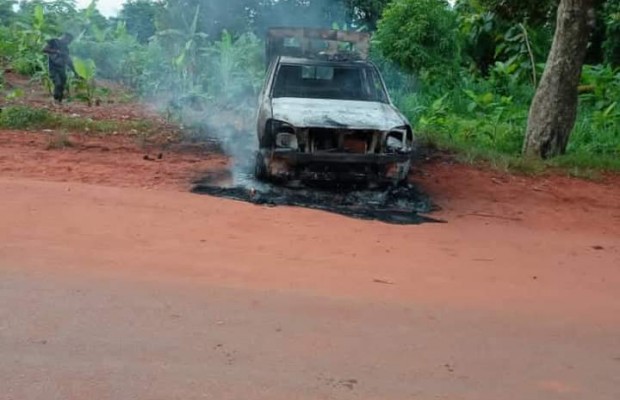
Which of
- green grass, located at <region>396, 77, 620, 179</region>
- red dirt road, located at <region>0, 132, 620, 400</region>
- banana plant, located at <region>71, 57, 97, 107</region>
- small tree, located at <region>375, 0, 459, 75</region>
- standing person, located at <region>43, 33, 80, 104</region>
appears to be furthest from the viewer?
small tree, located at <region>375, 0, 459, 75</region>

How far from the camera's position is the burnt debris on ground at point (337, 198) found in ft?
24.7

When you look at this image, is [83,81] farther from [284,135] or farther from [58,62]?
[284,135]

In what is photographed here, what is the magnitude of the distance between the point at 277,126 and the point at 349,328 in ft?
13.2

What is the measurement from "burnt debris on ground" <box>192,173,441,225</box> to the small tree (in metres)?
7.73

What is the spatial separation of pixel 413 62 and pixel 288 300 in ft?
39.5

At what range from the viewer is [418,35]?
51.1 ft

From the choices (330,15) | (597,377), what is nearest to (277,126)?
(597,377)

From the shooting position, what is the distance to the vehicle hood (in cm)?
786

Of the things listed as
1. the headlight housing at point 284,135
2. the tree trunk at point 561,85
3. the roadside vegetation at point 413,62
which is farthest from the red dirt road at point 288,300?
the roadside vegetation at point 413,62

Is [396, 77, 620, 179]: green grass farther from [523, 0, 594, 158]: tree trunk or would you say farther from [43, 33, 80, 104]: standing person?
[43, 33, 80, 104]: standing person

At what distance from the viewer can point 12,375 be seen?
341cm

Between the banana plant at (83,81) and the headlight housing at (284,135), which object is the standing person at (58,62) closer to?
Result: the banana plant at (83,81)

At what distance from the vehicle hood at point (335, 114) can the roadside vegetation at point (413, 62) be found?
2.59 meters

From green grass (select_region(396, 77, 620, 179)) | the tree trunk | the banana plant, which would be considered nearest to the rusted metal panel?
green grass (select_region(396, 77, 620, 179))
